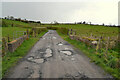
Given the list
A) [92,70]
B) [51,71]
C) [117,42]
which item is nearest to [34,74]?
[51,71]

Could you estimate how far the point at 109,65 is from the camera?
6.54 m

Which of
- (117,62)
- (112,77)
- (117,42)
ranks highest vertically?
(117,42)

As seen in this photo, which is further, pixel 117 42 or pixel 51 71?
pixel 117 42

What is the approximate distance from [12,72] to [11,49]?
363 cm

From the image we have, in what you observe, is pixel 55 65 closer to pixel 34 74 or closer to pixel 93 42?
pixel 34 74

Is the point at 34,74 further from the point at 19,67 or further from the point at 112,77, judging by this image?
the point at 112,77

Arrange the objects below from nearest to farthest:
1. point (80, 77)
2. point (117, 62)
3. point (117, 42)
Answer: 1. point (80, 77)
2. point (117, 62)
3. point (117, 42)

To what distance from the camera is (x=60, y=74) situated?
522 cm

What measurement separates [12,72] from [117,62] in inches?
239

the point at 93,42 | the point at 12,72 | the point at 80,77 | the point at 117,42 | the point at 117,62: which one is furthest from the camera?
the point at 117,42

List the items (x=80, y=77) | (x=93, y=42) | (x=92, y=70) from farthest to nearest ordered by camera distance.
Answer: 1. (x=93, y=42)
2. (x=92, y=70)
3. (x=80, y=77)

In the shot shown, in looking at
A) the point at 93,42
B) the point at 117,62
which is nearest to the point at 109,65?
the point at 117,62

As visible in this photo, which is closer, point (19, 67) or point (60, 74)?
point (60, 74)

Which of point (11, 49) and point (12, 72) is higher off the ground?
point (11, 49)
